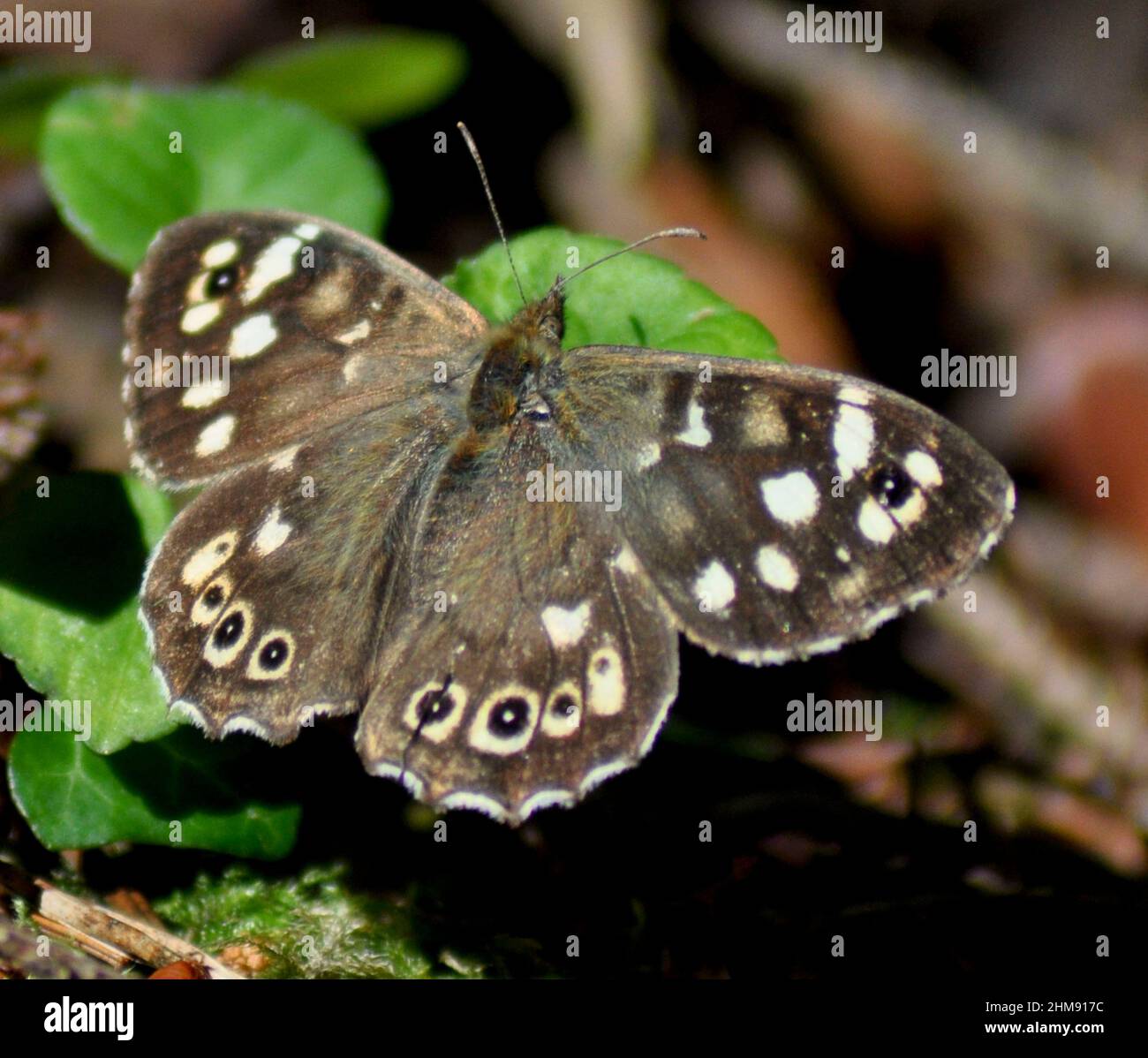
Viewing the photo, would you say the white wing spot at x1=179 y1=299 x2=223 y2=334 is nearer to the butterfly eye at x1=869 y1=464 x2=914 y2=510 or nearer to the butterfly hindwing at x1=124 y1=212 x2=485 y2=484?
the butterfly hindwing at x1=124 y1=212 x2=485 y2=484

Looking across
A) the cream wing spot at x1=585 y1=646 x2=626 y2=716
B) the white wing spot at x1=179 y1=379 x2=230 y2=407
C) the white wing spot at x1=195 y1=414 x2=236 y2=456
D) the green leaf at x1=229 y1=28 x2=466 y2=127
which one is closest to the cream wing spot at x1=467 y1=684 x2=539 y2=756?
the cream wing spot at x1=585 y1=646 x2=626 y2=716

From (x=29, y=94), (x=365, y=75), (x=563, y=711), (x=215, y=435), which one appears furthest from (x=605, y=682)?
(x=29, y=94)

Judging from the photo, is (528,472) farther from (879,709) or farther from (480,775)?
(879,709)

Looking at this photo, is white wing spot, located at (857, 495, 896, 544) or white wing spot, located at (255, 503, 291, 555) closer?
white wing spot, located at (857, 495, 896, 544)

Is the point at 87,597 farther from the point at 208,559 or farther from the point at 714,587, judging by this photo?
the point at 714,587

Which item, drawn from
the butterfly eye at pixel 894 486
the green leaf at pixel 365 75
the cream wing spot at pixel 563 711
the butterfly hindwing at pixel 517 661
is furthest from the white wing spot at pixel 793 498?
the green leaf at pixel 365 75

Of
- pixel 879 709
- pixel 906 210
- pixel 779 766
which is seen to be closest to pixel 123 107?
pixel 779 766
